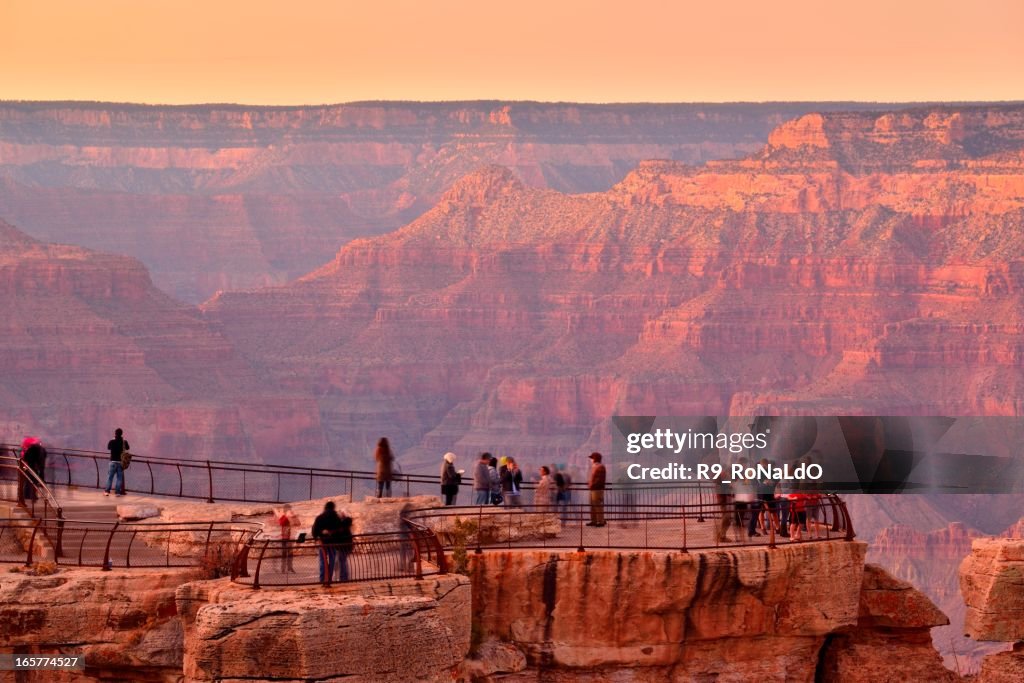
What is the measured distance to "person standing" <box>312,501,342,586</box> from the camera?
34.3 metres

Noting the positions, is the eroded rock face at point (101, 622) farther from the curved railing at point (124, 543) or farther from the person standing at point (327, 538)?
the person standing at point (327, 538)

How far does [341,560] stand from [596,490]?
7441 millimetres

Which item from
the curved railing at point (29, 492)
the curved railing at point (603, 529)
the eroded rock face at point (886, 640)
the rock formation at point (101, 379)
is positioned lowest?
the eroded rock face at point (886, 640)

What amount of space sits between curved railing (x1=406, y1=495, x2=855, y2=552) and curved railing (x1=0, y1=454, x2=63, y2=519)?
220 inches

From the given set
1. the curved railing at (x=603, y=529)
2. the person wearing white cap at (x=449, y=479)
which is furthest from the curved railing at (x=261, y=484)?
the person wearing white cap at (x=449, y=479)

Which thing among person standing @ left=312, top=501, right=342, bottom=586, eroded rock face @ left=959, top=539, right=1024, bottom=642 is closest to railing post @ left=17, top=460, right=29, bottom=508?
person standing @ left=312, top=501, right=342, bottom=586

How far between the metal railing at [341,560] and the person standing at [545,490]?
464 centimetres

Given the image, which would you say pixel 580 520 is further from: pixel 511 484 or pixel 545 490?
pixel 511 484

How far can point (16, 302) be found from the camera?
191m

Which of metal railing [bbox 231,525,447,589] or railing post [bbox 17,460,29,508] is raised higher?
railing post [bbox 17,460,29,508]

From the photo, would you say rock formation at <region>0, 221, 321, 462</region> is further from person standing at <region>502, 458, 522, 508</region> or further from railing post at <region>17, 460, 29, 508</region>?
person standing at <region>502, 458, 522, 508</region>

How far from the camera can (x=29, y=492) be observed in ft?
139

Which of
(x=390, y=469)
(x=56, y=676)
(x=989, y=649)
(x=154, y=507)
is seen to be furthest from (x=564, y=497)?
(x=989, y=649)

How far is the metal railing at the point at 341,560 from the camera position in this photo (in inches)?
1355
